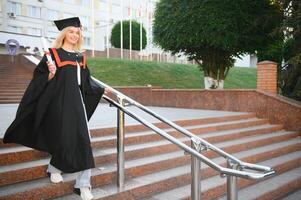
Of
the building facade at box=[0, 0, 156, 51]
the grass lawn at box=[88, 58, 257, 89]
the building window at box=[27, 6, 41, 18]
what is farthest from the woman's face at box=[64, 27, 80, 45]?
the building window at box=[27, 6, 41, 18]

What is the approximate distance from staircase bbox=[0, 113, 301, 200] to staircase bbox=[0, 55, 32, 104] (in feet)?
22.9

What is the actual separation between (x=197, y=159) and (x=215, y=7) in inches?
350

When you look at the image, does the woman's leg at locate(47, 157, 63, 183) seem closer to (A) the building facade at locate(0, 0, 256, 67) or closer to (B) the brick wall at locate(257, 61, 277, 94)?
(B) the brick wall at locate(257, 61, 277, 94)

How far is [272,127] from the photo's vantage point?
850 cm

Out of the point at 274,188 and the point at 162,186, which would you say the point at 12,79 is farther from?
the point at 274,188

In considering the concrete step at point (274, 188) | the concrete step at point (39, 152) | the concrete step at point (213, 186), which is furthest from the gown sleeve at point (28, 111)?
the concrete step at point (274, 188)

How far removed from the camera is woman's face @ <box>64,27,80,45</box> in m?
3.45

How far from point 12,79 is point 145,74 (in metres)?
6.19

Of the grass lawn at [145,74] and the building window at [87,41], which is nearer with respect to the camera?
the grass lawn at [145,74]

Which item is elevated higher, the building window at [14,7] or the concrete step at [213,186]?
the building window at [14,7]

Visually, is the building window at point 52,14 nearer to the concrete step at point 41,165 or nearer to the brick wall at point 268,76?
the brick wall at point 268,76

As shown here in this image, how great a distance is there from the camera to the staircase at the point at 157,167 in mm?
3672

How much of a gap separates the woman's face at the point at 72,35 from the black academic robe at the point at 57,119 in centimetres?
16

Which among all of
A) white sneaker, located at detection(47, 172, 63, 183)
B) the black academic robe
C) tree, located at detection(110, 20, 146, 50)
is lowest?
white sneaker, located at detection(47, 172, 63, 183)
